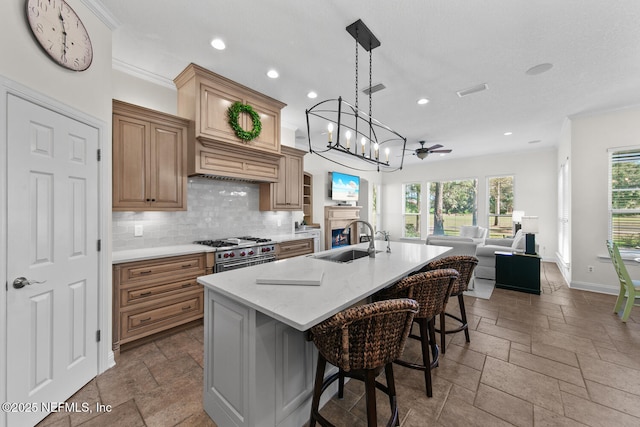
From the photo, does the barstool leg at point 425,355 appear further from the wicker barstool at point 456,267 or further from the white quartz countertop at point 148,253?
the white quartz countertop at point 148,253

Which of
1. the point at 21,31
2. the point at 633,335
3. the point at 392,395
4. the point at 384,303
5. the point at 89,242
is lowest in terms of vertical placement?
the point at 633,335

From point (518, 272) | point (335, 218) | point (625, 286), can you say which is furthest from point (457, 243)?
point (335, 218)

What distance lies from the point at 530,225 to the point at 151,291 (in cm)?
563

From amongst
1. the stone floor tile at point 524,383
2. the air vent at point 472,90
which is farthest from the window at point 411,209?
the stone floor tile at point 524,383

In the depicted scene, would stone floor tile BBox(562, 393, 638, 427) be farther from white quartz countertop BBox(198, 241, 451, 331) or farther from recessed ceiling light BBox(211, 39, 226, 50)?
recessed ceiling light BBox(211, 39, 226, 50)

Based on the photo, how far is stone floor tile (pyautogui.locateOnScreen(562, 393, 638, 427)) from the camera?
1.62m

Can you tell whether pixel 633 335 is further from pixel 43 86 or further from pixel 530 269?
pixel 43 86

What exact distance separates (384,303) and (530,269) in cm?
421

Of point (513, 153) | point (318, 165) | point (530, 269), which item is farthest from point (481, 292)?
point (513, 153)

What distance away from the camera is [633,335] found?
2734 mm

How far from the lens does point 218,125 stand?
311 centimetres

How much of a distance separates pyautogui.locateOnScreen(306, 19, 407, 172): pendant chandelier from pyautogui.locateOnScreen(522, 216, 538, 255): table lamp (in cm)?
239

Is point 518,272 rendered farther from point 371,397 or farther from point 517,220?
point 371,397

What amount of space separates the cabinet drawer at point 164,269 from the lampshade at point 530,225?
512 cm
